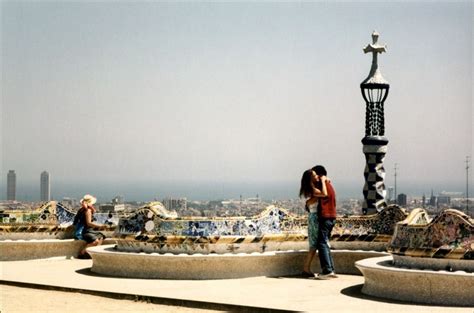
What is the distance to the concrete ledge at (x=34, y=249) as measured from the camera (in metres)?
17.6

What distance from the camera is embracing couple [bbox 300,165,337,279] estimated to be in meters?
14.0

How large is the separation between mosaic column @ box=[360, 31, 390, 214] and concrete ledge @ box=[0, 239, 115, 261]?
17.7 feet

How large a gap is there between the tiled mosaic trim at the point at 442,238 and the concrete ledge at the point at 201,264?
113 inches

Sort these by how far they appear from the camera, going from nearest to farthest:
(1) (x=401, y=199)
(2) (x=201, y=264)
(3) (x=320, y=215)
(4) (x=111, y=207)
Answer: (2) (x=201, y=264), (3) (x=320, y=215), (4) (x=111, y=207), (1) (x=401, y=199)

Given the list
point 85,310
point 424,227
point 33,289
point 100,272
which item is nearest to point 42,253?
point 100,272

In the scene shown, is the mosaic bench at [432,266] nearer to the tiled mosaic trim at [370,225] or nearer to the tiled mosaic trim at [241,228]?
the tiled mosaic trim at [241,228]

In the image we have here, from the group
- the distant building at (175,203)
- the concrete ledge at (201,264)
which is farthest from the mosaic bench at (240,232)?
the distant building at (175,203)

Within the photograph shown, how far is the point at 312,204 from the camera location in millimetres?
14195

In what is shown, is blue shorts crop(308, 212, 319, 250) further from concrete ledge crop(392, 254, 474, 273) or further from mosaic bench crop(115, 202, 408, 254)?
concrete ledge crop(392, 254, 474, 273)

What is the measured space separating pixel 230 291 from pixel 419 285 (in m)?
2.59

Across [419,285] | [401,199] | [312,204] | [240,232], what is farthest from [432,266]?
[401,199]

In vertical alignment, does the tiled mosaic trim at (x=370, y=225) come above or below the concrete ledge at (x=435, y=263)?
above

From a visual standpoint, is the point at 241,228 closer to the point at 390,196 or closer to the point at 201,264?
the point at 201,264

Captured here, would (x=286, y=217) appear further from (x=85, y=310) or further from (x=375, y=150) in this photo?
(x=85, y=310)
